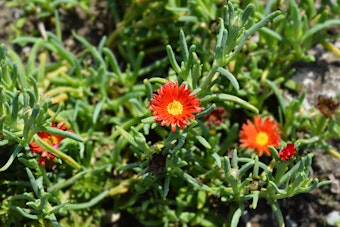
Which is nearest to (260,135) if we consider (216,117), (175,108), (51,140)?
(216,117)

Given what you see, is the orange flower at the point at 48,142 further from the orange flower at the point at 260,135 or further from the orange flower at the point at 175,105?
the orange flower at the point at 260,135

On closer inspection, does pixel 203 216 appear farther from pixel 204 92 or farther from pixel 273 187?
pixel 204 92

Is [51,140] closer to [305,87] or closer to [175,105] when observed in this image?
[175,105]

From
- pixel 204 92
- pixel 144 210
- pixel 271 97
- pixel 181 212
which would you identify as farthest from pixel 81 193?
pixel 271 97

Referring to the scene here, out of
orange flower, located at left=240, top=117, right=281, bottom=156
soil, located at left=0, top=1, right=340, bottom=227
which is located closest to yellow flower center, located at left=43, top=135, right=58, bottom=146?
orange flower, located at left=240, top=117, right=281, bottom=156

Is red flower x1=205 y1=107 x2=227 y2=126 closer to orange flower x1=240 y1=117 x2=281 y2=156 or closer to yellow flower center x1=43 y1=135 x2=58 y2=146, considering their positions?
orange flower x1=240 y1=117 x2=281 y2=156

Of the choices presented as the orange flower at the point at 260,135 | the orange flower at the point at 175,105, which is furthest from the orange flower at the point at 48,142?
the orange flower at the point at 260,135
